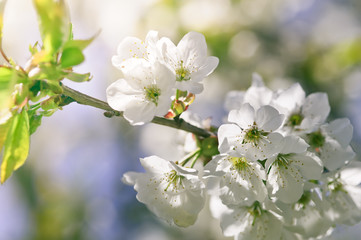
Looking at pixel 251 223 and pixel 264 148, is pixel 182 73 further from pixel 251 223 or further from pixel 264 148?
pixel 251 223

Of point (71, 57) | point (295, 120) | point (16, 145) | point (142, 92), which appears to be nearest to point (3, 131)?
point (16, 145)

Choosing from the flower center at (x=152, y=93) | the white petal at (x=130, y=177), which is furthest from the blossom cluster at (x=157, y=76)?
the white petal at (x=130, y=177)

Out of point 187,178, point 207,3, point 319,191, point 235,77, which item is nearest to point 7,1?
point 187,178

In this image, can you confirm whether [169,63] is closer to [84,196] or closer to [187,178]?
[187,178]

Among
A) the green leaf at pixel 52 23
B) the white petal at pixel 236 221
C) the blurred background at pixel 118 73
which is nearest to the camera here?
the green leaf at pixel 52 23

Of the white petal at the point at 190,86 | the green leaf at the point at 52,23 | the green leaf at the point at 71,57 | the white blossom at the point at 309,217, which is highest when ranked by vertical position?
the green leaf at the point at 52,23

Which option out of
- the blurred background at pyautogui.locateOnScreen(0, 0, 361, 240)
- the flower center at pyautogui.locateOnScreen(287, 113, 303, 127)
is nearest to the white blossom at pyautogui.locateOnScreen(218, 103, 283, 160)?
the flower center at pyautogui.locateOnScreen(287, 113, 303, 127)

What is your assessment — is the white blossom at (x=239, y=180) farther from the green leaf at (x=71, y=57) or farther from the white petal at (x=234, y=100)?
the green leaf at (x=71, y=57)

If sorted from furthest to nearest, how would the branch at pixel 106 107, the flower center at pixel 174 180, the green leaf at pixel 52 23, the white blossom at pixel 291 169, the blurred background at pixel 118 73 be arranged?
the blurred background at pixel 118 73 < the flower center at pixel 174 180 < the white blossom at pixel 291 169 < the branch at pixel 106 107 < the green leaf at pixel 52 23
